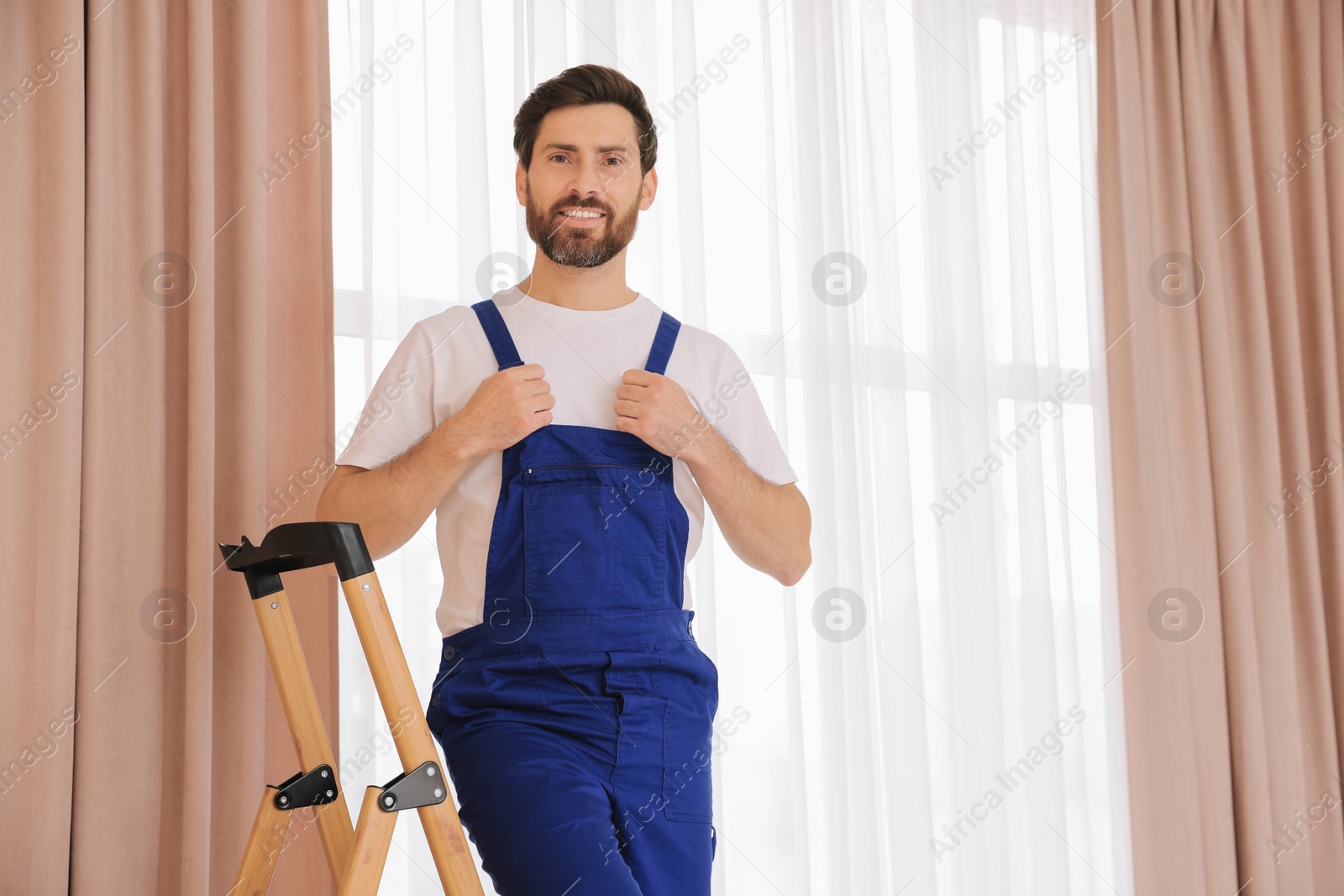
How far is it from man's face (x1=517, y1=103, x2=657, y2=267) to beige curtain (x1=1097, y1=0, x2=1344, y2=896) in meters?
1.51

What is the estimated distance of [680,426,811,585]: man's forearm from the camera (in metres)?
1.53

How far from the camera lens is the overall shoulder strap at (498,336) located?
1.53 metres

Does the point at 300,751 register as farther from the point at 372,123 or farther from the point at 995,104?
the point at 995,104

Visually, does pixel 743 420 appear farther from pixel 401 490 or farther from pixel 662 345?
pixel 401 490

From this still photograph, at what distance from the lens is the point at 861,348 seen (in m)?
2.32

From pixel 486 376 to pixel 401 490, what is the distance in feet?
0.72

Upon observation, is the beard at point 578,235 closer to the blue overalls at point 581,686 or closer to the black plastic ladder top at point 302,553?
the blue overalls at point 581,686

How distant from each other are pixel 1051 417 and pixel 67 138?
2.10m

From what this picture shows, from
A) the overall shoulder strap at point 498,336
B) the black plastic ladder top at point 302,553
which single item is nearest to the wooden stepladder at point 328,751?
the black plastic ladder top at point 302,553

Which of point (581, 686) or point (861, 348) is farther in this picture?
point (861, 348)

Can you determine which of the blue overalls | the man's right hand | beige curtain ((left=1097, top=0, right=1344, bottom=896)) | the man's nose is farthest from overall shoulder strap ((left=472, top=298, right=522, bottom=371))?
beige curtain ((left=1097, top=0, right=1344, bottom=896))

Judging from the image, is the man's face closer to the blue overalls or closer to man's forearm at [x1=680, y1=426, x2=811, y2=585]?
the blue overalls

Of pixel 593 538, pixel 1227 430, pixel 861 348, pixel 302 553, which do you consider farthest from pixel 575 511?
pixel 1227 430

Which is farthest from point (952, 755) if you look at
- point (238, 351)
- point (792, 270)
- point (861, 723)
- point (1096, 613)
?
point (238, 351)
